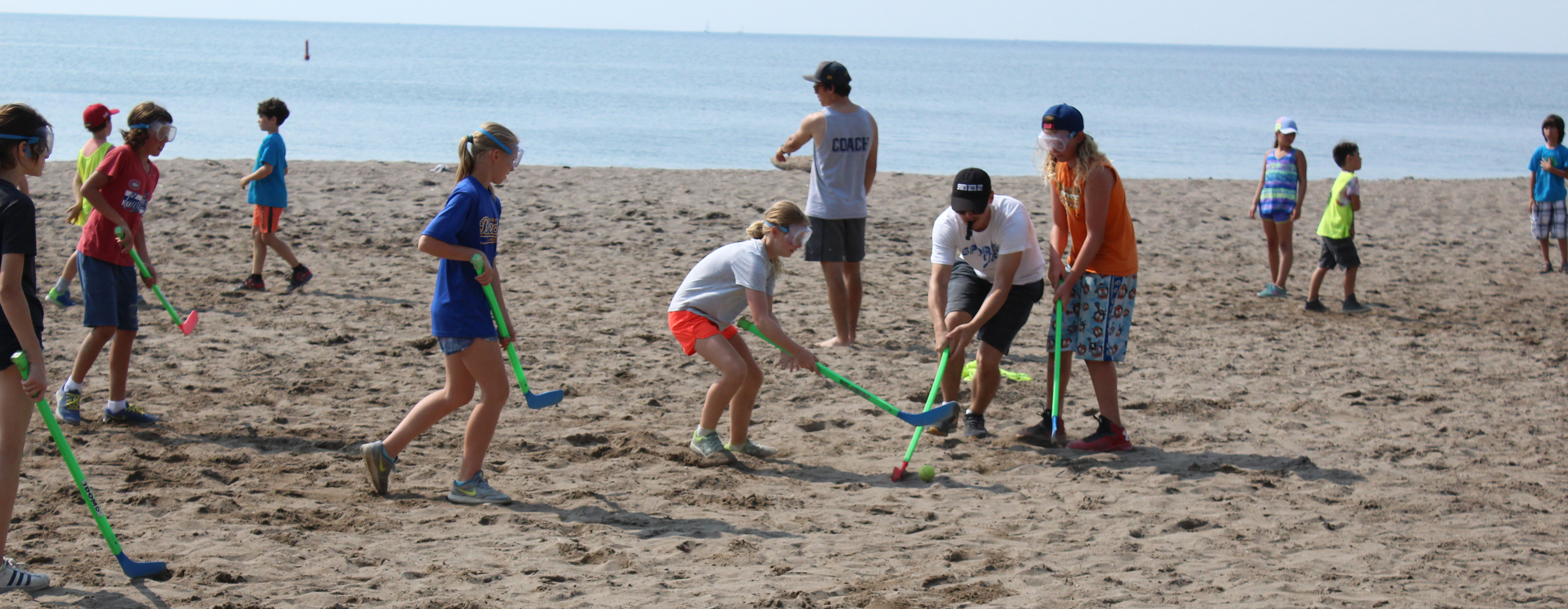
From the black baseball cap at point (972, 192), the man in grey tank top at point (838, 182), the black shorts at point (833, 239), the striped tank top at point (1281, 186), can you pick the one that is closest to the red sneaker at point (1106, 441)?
the black baseball cap at point (972, 192)

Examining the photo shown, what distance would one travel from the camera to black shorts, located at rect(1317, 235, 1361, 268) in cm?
894

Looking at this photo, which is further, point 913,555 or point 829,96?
point 829,96

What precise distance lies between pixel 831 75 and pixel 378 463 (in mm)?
3951

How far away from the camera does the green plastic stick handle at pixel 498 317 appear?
14.0 ft

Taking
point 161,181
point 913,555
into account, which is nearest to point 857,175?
point 913,555

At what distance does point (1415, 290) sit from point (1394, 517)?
616cm

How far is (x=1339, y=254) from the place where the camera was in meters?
8.99

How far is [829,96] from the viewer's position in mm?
7426

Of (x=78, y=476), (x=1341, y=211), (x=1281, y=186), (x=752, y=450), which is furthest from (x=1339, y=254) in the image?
(x=78, y=476)

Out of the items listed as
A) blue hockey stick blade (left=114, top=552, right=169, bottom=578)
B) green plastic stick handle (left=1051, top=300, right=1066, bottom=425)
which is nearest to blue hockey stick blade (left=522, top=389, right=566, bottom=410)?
blue hockey stick blade (left=114, top=552, right=169, bottom=578)

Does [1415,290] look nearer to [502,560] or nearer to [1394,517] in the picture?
[1394,517]

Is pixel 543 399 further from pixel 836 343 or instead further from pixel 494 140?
pixel 836 343

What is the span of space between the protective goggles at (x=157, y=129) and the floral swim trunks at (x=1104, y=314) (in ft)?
14.9

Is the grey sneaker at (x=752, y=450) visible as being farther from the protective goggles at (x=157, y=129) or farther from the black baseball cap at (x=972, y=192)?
the protective goggles at (x=157, y=129)
